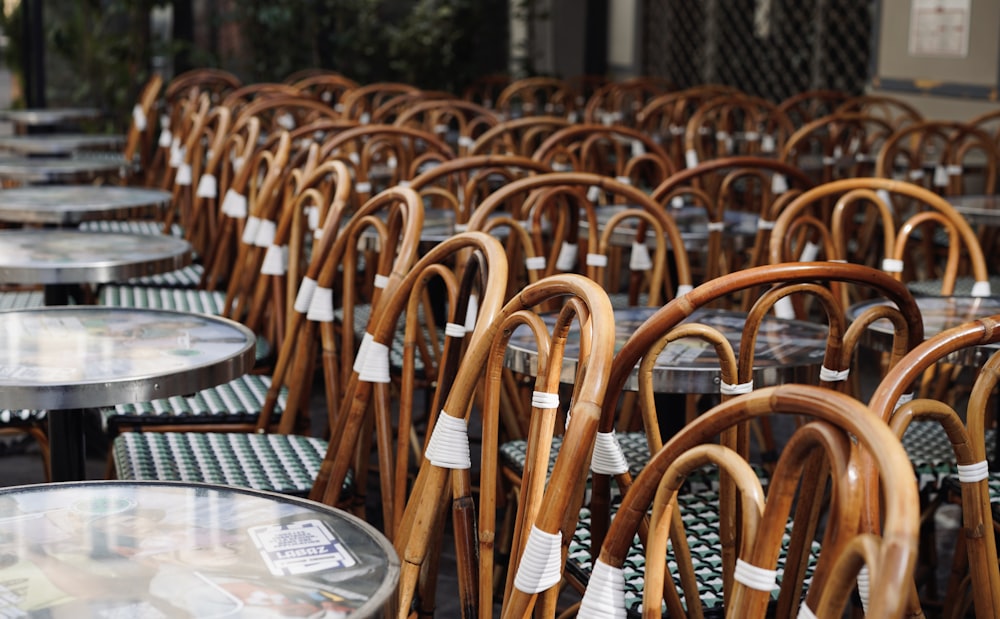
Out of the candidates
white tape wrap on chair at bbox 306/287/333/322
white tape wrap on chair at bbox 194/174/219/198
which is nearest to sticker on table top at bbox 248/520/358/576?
white tape wrap on chair at bbox 306/287/333/322

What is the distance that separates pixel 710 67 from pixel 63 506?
24.5 ft

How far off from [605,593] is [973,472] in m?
0.41

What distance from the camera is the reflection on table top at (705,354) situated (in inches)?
69.8

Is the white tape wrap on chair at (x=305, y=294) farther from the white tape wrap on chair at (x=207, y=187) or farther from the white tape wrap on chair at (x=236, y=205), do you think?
the white tape wrap on chair at (x=207, y=187)

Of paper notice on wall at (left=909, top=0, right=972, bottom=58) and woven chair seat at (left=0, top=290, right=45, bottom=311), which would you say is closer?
woven chair seat at (left=0, top=290, right=45, bottom=311)

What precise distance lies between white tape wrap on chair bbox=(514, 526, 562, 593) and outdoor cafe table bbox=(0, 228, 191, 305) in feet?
4.97

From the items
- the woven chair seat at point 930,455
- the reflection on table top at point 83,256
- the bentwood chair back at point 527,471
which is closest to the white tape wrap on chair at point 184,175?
the reflection on table top at point 83,256

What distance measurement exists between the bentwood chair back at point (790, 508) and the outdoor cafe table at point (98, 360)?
0.82 m

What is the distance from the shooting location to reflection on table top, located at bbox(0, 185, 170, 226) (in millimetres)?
3257

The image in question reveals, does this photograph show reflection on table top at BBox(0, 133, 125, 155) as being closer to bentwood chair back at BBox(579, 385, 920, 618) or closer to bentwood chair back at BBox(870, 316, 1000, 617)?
bentwood chair back at BBox(870, 316, 1000, 617)

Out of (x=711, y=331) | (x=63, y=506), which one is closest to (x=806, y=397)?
(x=711, y=331)

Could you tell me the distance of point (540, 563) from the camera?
46.7 inches

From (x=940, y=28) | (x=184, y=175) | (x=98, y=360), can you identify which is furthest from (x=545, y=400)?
(x=940, y=28)

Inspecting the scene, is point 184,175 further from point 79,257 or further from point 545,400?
point 545,400
